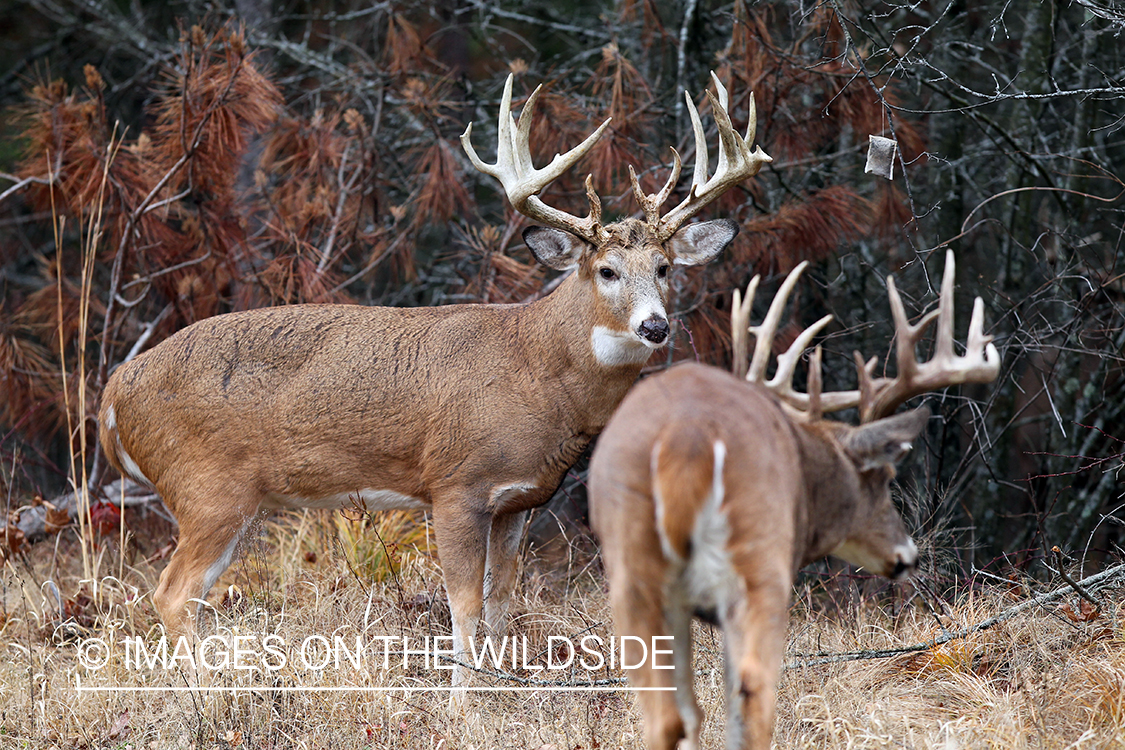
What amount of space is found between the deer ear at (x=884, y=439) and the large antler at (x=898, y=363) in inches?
3.8

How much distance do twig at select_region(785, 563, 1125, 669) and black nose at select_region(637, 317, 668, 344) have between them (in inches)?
54.7

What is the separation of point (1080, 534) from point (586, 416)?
3.37 meters

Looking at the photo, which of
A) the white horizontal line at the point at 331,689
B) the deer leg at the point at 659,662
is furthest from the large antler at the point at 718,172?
the deer leg at the point at 659,662

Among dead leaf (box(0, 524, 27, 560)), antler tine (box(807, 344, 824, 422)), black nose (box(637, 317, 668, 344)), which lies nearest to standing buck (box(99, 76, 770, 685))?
black nose (box(637, 317, 668, 344))

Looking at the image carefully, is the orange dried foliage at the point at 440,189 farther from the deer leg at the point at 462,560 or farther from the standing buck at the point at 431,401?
the deer leg at the point at 462,560

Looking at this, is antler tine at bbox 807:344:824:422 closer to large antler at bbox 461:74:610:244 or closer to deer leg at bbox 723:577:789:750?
deer leg at bbox 723:577:789:750

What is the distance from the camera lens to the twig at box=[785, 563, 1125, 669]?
14.4 feet

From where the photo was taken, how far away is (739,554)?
2.68 metres

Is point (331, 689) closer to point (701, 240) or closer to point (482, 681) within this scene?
point (482, 681)

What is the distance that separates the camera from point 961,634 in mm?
4535

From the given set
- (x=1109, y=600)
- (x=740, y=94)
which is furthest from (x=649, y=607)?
(x=740, y=94)

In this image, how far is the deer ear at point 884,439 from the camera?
10.5 feet

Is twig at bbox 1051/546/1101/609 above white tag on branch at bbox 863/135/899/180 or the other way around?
the other way around

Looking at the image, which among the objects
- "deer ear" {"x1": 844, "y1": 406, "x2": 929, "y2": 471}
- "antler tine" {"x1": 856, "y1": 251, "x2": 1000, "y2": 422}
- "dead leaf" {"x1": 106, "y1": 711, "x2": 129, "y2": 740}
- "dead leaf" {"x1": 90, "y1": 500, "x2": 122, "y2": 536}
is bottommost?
"dead leaf" {"x1": 90, "y1": 500, "x2": 122, "y2": 536}
